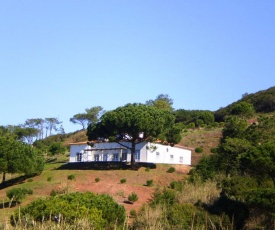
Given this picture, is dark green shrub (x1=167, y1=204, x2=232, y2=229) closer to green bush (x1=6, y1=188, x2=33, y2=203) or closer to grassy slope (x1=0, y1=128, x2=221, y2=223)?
grassy slope (x1=0, y1=128, x2=221, y2=223)

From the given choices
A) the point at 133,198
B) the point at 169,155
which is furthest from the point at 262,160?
the point at 169,155

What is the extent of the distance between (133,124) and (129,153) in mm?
7515

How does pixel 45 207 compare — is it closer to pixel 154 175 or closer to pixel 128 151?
pixel 154 175

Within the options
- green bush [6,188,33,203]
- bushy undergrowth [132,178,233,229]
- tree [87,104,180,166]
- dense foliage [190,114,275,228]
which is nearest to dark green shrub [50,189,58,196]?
green bush [6,188,33,203]

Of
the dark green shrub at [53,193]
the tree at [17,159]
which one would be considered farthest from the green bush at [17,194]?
the tree at [17,159]

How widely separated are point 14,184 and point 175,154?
17.8 meters

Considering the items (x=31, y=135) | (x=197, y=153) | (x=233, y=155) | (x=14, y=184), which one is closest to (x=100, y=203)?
(x=233, y=155)

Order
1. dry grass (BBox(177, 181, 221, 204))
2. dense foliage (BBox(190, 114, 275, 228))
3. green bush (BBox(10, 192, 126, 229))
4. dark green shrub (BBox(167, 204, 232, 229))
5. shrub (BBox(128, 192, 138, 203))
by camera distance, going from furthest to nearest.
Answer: shrub (BBox(128, 192, 138, 203)) → dry grass (BBox(177, 181, 221, 204)) → dark green shrub (BBox(167, 204, 232, 229)) → dense foliage (BBox(190, 114, 275, 228)) → green bush (BBox(10, 192, 126, 229))

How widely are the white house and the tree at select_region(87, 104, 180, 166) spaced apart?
2.39 meters

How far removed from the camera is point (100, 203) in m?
19.7

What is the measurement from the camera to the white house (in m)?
48.3

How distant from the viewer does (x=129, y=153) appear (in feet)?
164

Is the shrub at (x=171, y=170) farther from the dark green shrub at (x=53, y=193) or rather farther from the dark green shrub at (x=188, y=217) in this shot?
the dark green shrub at (x=188, y=217)

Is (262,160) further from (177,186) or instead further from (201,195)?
(177,186)
